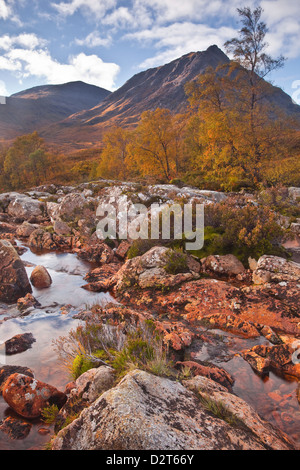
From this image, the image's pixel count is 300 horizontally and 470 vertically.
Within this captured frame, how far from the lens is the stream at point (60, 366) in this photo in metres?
3.87

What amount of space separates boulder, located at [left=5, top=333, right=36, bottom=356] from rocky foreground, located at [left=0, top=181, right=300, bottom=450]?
0.03 m

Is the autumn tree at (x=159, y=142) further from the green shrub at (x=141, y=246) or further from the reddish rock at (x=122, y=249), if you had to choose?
the green shrub at (x=141, y=246)

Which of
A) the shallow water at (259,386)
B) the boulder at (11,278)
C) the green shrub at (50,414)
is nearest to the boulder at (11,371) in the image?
the green shrub at (50,414)

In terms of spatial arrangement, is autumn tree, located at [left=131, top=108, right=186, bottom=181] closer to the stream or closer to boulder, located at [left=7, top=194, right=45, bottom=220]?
boulder, located at [left=7, top=194, right=45, bottom=220]

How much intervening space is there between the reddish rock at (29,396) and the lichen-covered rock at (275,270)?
6.81m

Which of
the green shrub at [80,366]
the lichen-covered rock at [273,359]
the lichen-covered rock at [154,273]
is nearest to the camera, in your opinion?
the green shrub at [80,366]

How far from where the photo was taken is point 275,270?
805cm

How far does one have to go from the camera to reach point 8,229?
67.3 feet

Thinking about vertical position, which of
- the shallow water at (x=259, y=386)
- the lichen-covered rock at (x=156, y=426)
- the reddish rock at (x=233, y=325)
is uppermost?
the lichen-covered rock at (x=156, y=426)

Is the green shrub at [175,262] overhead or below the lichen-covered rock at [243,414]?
overhead

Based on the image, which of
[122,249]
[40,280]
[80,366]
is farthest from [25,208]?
[80,366]

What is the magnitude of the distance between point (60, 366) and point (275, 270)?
708 centimetres

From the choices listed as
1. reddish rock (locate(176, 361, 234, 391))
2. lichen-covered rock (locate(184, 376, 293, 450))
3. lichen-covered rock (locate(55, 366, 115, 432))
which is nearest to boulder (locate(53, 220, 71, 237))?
lichen-covered rock (locate(55, 366, 115, 432))
